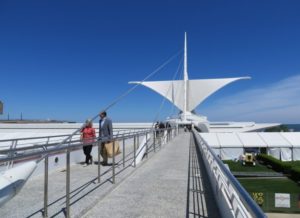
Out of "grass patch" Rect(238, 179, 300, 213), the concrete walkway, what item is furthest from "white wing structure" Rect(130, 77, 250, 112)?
the concrete walkway

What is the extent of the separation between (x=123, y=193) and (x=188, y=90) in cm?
4801

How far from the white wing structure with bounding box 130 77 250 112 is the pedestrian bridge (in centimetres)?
4381

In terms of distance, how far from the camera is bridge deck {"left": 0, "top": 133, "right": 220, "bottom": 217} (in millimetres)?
3569

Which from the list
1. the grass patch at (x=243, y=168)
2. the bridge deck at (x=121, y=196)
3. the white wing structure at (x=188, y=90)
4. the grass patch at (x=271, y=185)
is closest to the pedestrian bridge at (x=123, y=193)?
the bridge deck at (x=121, y=196)

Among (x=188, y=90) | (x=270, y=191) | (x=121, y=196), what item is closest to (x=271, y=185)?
(x=270, y=191)

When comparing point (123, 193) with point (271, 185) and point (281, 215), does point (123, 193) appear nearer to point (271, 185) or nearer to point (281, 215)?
point (281, 215)

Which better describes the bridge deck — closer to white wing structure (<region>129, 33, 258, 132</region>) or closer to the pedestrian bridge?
the pedestrian bridge

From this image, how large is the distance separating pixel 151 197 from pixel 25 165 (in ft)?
8.17

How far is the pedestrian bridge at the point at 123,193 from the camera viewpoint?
323cm

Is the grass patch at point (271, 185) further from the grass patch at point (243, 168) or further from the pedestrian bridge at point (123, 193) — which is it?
the pedestrian bridge at point (123, 193)

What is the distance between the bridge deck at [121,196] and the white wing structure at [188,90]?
44337mm

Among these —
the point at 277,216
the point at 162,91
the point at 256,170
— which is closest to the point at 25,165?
the point at 277,216

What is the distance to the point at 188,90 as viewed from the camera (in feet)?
172

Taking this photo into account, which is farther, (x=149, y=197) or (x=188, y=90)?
(x=188, y=90)
